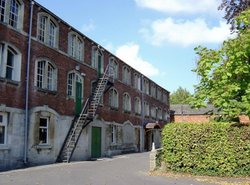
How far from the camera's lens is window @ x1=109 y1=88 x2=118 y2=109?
3266 cm

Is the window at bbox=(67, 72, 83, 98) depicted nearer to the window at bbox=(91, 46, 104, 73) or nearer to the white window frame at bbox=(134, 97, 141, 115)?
the window at bbox=(91, 46, 104, 73)

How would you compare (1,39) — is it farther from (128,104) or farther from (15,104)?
(128,104)

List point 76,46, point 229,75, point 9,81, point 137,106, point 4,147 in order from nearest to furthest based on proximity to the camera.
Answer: point 229,75, point 4,147, point 9,81, point 76,46, point 137,106

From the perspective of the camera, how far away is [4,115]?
18.2 metres

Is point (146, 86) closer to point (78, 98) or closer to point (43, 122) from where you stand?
point (78, 98)

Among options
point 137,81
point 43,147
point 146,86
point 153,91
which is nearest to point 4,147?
point 43,147

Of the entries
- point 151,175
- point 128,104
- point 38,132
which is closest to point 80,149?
point 38,132

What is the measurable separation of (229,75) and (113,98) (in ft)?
59.9

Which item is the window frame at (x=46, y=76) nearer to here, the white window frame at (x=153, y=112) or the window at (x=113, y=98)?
the window at (x=113, y=98)

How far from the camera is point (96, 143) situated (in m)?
28.8

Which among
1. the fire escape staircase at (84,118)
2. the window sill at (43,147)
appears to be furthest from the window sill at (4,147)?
the fire escape staircase at (84,118)

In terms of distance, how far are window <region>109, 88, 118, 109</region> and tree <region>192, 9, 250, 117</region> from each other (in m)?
15.0

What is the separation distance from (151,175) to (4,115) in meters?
8.20

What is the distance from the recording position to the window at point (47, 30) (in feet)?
71.7
